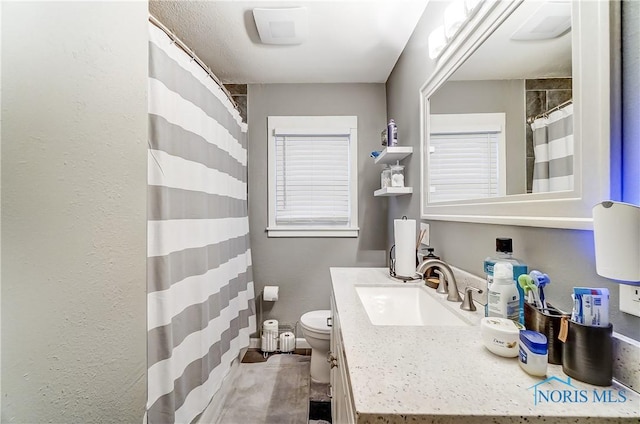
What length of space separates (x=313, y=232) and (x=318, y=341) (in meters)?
0.92

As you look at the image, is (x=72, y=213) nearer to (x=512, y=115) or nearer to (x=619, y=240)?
(x=619, y=240)

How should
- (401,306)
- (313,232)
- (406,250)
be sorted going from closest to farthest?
(401,306) → (406,250) → (313,232)

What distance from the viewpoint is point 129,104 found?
67 cm

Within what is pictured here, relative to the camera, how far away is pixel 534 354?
0.55 metres

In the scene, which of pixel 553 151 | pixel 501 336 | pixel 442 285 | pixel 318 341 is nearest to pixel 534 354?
pixel 501 336

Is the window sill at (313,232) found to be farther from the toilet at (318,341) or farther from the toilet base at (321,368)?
the toilet base at (321,368)

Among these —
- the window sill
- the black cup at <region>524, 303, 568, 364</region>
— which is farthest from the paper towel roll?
the window sill

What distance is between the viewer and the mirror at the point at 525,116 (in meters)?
0.60

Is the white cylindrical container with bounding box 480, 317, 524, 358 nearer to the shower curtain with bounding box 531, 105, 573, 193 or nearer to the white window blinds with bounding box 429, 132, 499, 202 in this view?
the shower curtain with bounding box 531, 105, 573, 193

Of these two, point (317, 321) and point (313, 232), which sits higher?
point (313, 232)

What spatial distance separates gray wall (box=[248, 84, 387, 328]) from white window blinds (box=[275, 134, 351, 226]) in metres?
0.15

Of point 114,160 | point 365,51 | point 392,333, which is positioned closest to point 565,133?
point 392,333

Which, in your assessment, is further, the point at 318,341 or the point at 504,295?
the point at 318,341

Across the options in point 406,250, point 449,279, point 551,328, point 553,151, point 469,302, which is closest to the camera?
point 551,328
